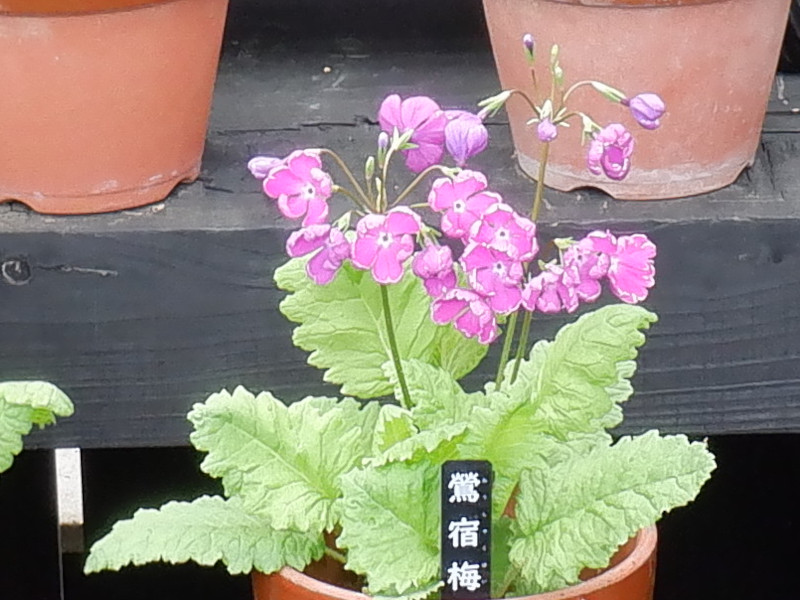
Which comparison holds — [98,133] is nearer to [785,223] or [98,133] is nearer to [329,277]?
[329,277]

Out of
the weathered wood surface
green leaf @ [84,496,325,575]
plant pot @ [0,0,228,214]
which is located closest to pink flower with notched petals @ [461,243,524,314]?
green leaf @ [84,496,325,575]

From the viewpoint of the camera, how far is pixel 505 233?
697mm

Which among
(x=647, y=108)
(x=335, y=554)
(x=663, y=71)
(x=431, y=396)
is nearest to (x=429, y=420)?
(x=431, y=396)

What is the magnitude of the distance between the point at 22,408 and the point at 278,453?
17cm

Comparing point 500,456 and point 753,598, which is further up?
point 500,456

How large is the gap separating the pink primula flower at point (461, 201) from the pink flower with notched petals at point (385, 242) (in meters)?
0.02

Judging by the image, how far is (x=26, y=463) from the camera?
1.49 metres

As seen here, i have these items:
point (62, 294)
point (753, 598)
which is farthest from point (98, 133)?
point (753, 598)

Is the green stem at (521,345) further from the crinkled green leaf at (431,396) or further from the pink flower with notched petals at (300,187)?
the pink flower with notched petals at (300,187)

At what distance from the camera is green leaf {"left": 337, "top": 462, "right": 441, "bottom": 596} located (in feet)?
2.48

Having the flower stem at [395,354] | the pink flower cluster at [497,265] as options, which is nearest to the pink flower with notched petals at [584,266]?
the pink flower cluster at [497,265]

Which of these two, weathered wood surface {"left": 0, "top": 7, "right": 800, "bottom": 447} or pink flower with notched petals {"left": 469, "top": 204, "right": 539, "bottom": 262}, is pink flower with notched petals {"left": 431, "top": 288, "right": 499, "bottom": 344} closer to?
pink flower with notched petals {"left": 469, "top": 204, "right": 539, "bottom": 262}

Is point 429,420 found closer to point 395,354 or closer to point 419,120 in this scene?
point 395,354

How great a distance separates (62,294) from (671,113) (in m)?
0.51
